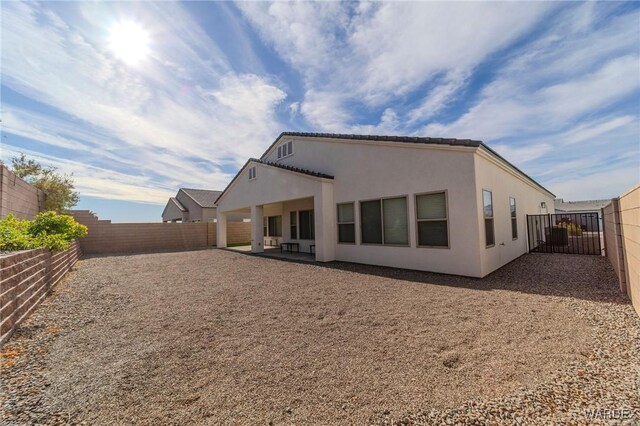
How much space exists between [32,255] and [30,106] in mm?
5685

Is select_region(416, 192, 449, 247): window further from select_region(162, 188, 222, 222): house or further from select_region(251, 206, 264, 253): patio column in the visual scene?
select_region(162, 188, 222, 222): house

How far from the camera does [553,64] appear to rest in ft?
23.5

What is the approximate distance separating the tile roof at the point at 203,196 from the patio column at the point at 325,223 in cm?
1797

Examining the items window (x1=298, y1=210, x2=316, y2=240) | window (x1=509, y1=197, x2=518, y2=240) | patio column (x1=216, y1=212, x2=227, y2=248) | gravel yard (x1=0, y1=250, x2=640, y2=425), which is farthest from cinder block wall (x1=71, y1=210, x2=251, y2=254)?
window (x1=509, y1=197, x2=518, y2=240)

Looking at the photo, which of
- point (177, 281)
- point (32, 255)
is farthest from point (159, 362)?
point (177, 281)

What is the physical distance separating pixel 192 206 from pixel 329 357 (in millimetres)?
27809

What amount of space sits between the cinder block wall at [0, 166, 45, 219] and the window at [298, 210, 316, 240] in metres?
11.0

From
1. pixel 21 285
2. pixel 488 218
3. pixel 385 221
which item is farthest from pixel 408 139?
pixel 21 285

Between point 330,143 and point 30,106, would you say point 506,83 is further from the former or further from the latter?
point 30,106

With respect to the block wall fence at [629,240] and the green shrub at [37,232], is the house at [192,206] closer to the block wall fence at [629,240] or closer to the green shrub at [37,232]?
the green shrub at [37,232]

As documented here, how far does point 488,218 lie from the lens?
7957mm

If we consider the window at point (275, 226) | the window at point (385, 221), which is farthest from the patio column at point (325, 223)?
the window at point (275, 226)

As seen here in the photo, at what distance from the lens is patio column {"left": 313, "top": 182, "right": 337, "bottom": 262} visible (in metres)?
10.6

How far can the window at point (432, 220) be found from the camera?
7.73 metres
